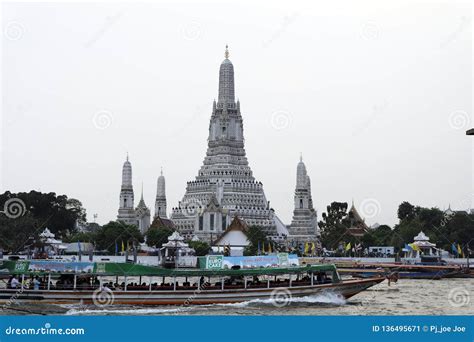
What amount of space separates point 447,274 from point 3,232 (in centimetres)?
4921

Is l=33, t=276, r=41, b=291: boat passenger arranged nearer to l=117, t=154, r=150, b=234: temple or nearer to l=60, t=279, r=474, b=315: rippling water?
l=60, t=279, r=474, b=315: rippling water

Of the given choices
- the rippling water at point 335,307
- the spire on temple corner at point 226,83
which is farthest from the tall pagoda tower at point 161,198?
the rippling water at point 335,307

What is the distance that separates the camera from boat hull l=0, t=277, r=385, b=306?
4022 centimetres

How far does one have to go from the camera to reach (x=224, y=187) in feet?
478

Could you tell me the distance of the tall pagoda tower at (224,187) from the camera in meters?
140

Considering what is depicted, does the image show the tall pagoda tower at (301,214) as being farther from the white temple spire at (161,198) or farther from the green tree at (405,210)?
the white temple spire at (161,198)

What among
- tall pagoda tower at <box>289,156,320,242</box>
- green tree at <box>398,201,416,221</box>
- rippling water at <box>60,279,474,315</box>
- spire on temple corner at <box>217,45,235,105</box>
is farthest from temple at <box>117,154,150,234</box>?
rippling water at <box>60,279,474,315</box>

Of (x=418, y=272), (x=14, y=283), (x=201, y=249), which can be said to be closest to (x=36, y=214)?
(x=201, y=249)

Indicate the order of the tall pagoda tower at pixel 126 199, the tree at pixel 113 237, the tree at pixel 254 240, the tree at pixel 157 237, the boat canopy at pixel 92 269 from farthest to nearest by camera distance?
the tall pagoda tower at pixel 126 199
the tree at pixel 157 237
the tree at pixel 254 240
the tree at pixel 113 237
the boat canopy at pixel 92 269

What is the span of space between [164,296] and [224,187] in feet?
342

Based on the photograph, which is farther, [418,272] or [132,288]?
[418,272]

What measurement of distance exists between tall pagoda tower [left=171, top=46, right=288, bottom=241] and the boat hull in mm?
95114

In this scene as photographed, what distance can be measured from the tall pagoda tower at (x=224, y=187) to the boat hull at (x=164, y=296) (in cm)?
9511

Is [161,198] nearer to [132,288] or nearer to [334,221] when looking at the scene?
[334,221]
